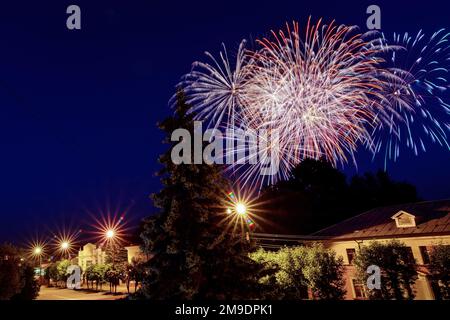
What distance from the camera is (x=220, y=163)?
1692 cm

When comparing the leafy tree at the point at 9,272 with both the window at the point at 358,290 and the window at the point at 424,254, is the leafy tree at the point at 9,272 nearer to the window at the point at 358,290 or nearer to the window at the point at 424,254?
the window at the point at 358,290

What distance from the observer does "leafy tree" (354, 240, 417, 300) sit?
2564cm

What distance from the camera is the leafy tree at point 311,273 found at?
93.8ft

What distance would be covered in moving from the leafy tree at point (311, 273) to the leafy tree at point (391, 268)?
8.66ft

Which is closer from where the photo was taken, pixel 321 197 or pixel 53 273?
pixel 321 197

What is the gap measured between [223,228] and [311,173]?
181ft

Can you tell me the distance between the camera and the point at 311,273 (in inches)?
1152

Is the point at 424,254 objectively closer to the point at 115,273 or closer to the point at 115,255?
the point at 115,273

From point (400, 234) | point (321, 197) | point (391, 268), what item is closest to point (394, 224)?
point (400, 234)

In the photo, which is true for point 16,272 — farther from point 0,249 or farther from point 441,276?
point 441,276

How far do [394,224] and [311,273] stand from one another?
381 inches

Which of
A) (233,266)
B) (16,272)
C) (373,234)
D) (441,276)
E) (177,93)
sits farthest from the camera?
(373,234)

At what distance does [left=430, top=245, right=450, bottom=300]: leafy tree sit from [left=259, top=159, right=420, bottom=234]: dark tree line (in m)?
30.4

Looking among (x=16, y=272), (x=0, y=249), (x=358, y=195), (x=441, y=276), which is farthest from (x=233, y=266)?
(x=358, y=195)
